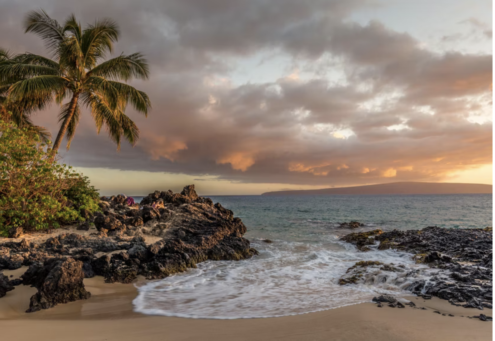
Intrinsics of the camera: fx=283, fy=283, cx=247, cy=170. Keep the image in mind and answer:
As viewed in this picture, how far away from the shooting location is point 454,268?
886 cm

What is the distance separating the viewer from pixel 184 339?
13.8ft

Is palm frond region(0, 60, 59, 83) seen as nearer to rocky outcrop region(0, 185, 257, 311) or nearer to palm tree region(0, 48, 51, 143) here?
palm tree region(0, 48, 51, 143)

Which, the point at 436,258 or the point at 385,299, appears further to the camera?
the point at 436,258

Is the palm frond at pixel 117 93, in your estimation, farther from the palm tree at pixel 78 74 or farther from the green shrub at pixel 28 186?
the green shrub at pixel 28 186

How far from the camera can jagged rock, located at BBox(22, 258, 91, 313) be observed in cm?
552

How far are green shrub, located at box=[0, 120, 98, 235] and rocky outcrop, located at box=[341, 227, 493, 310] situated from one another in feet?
39.7

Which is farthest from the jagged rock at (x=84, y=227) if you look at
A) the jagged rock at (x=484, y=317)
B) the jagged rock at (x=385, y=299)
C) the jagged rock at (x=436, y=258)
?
the jagged rock at (x=436, y=258)

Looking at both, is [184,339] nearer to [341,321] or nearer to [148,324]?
[148,324]

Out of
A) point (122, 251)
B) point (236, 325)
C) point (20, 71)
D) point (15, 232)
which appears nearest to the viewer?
point (236, 325)

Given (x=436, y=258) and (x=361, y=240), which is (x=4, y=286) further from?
(x=361, y=240)

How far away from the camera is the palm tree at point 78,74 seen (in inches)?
621

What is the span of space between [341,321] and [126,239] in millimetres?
9462

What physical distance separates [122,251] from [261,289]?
198 inches

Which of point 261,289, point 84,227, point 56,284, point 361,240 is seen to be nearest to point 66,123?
point 84,227
